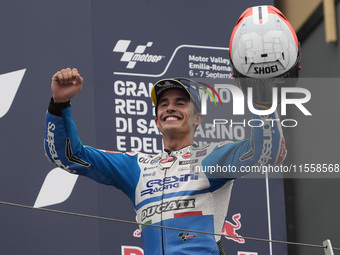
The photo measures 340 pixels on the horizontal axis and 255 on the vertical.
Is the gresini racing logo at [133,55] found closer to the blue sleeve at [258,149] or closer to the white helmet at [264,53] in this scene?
the blue sleeve at [258,149]

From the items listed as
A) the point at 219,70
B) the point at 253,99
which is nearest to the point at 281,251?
the point at 219,70

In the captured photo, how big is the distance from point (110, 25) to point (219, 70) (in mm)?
585

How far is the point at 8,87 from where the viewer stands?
3998mm

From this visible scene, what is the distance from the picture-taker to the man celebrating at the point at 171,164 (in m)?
2.82

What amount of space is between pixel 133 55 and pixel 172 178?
4.26 feet

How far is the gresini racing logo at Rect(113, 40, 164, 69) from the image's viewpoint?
4.13 meters

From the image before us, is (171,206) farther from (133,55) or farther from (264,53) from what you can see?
(133,55)

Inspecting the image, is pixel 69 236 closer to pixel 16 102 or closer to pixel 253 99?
pixel 16 102

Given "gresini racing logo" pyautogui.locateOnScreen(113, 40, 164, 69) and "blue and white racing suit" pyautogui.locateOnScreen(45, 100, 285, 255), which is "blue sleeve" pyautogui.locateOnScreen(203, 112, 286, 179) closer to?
"blue and white racing suit" pyautogui.locateOnScreen(45, 100, 285, 255)

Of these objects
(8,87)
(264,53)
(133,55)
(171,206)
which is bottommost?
(171,206)

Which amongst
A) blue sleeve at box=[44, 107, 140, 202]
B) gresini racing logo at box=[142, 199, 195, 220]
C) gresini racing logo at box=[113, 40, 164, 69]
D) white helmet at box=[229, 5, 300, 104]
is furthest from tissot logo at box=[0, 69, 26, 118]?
white helmet at box=[229, 5, 300, 104]

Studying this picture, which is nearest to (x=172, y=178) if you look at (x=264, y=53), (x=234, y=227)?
(x=264, y=53)

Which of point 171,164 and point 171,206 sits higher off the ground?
point 171,164

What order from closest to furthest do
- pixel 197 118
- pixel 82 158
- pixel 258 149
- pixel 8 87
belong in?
pixel 258 149, pixel 82 158, pixel 197 118, pixel 8 87
